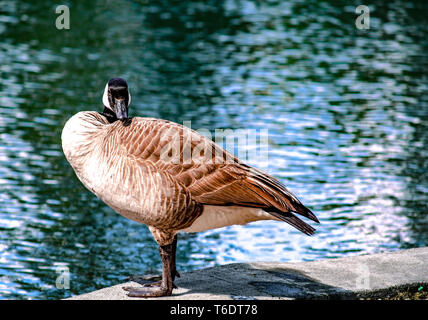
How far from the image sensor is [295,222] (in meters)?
5.21

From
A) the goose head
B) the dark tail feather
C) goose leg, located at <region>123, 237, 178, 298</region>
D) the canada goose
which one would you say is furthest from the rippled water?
the dark tail feather

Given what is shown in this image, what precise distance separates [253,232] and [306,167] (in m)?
2.46

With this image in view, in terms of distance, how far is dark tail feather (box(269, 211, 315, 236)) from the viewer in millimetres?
5191

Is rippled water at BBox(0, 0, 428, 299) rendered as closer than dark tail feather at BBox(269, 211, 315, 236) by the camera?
No

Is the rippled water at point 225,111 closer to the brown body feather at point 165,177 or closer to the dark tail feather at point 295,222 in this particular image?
the brown body feather at point 165,177

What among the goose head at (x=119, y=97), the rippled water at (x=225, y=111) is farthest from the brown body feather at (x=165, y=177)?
the rippled water at (x=225, y=111)

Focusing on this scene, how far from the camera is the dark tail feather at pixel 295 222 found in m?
5.19

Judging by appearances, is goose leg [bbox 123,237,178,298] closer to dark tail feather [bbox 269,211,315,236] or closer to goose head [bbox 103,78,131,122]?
dark tail feather [bbox 269,211,315,236]

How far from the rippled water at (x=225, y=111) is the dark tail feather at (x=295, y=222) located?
107 inches

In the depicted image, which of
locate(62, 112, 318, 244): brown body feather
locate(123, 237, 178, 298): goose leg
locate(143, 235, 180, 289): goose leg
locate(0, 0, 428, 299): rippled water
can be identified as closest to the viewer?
locate(62, 112, 318, 244): brown body feather

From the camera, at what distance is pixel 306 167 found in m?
11.1

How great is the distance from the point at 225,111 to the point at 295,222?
8923 millimetres
